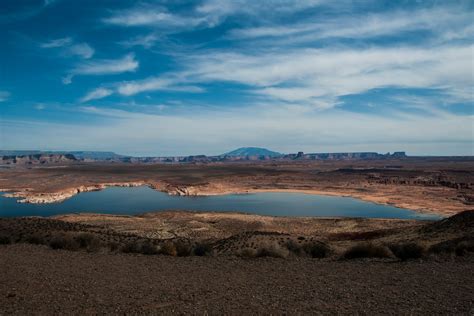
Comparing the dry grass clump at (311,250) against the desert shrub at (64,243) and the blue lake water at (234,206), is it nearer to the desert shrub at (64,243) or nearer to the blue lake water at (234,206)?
the desert shrub at (64,243)

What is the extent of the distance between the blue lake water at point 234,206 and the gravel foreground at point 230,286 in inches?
1319

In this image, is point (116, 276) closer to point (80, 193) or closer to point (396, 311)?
point (396, 311)

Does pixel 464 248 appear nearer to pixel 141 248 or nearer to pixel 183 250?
pixel 183 250

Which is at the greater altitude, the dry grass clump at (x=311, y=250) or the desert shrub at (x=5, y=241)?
the dry grass clump at (x=311, y=250)

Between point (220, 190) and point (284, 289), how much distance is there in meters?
66.6

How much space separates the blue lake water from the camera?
4841 centimetres

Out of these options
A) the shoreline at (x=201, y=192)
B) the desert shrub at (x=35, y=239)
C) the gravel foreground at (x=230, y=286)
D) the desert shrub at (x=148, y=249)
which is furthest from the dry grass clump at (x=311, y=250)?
the shoreline at (x=201, y=192)

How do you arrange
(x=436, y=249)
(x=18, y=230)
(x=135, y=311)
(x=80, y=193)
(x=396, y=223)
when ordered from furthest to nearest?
(x=80, y=193) < (x=396, y=223) < (x=18, y=230) < (x=436, y=249) < (x=135, y=311)

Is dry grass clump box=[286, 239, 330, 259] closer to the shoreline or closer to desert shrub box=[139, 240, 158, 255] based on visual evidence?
desert shrub box=[139, 240, 158, 255]

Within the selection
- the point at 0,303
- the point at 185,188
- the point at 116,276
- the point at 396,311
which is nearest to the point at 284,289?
the point at 396,311

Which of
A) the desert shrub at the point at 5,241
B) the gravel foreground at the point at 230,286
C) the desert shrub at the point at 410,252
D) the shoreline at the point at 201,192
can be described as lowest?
the shoreline at the point at 201,192

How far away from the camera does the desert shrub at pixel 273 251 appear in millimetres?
15727

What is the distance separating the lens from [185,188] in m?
76.3

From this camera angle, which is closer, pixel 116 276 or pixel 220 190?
pixel 116 276
